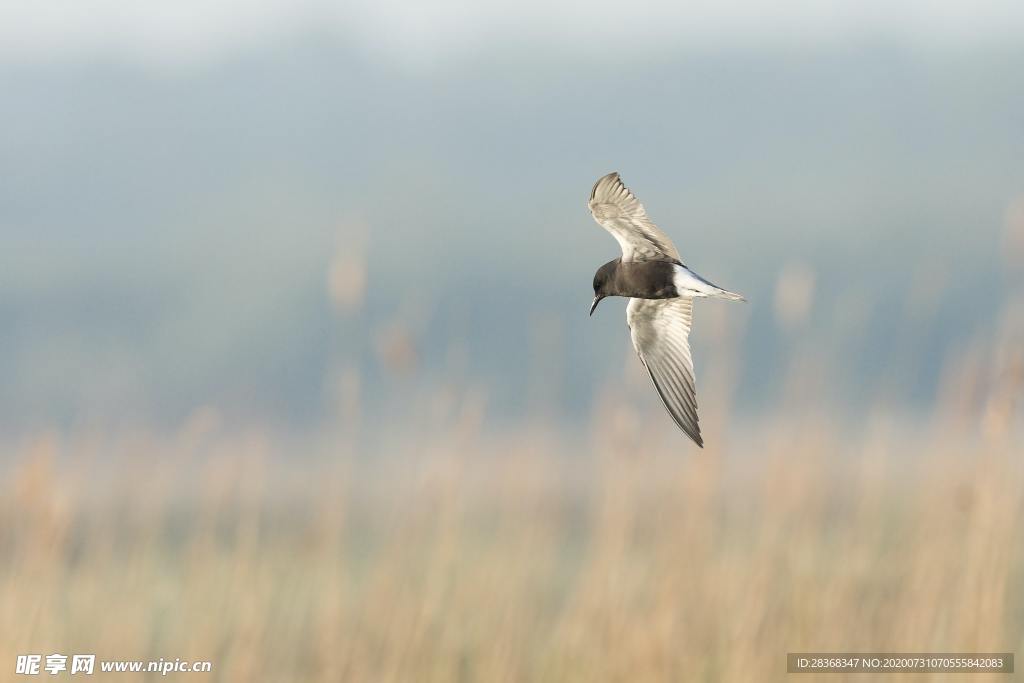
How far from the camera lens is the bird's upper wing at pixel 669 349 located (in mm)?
1911

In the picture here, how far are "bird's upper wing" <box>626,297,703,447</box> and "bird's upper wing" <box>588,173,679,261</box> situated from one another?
14 centimetres

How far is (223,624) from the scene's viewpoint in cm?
372

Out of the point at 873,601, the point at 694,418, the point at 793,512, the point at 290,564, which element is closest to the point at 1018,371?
the point at 793,512

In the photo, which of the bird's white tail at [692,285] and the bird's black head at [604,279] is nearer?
the bird's white tail at [692,285]

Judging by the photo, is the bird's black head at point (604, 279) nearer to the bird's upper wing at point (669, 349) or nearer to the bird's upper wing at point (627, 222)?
the bird's upper wing at point (627, 222)

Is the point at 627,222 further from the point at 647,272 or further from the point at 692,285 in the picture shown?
the point at 692,285

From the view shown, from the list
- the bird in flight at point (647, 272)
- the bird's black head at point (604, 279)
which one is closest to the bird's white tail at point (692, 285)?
the bird in flight at point (647, 272)

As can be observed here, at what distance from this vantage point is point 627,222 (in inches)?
77.0

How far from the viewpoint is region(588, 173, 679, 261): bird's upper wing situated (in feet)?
6.30

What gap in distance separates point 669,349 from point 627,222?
1.11 ft

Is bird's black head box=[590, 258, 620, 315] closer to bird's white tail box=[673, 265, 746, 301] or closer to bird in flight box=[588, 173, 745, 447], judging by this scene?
bird in flight box=[588, 173, 745, 447]

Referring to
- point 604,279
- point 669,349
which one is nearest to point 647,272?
point 604,279

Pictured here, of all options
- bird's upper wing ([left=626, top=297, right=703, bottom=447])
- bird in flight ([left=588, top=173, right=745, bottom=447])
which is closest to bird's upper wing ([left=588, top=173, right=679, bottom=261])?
bird in flight ([left=588, top=173, right=745, bottom=447])

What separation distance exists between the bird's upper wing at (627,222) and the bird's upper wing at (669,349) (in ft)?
0.45
